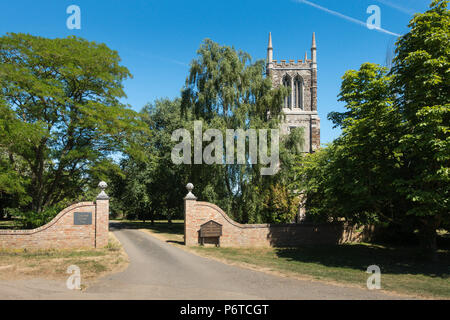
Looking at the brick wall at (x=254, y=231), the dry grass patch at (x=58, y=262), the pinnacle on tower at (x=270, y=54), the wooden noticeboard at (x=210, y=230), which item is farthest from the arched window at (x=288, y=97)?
the dry grass patch at (x=58, y=262)

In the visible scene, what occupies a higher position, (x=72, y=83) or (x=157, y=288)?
(x=72, y=83)

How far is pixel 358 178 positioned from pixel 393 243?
405 inches

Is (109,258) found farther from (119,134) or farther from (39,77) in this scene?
(39,77)

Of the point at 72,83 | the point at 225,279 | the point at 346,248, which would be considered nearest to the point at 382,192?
the point at 346,248

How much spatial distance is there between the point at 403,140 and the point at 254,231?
31.0 feet

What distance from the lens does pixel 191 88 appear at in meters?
24.5

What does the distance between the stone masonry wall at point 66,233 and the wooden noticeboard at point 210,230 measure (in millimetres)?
4924

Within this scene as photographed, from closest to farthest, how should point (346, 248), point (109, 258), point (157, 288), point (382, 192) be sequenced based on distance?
point (157, 288), point (109, 258), point (382, 192), point (346, 248)

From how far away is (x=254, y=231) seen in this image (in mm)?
17609

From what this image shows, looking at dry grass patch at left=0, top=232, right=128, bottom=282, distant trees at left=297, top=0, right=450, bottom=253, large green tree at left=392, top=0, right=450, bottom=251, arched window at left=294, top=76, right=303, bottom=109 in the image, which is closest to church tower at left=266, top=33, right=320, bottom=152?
arched window at left=294, top=76, right=303, bottom=109

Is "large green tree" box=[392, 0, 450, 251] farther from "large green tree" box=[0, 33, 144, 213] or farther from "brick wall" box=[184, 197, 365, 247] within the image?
"large green tree" box=[0, 33, 144, 213]

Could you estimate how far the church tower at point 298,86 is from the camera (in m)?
40.0

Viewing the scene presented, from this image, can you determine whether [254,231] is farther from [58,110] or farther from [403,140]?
[58,110]

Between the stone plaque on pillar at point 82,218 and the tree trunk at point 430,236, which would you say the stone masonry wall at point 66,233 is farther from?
the tree trunk at point 430,236
